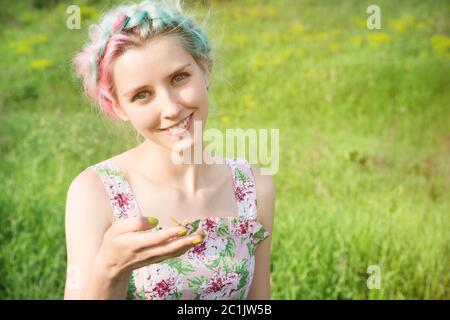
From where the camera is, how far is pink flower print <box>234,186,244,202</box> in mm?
1866

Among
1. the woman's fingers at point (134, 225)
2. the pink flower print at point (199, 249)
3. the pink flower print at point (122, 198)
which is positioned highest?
the pink flower print at point (122, 198)

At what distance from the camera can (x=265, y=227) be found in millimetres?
1891

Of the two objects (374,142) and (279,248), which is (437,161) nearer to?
(374,142)

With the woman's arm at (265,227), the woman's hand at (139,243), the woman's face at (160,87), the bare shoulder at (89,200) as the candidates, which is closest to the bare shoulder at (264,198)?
the woman's arm at (265,227)

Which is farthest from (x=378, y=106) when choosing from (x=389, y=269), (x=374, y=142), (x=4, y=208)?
(x=4, y=208)

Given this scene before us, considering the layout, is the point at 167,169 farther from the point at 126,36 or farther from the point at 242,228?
the point at 126,36

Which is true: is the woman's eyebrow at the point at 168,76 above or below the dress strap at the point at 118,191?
above

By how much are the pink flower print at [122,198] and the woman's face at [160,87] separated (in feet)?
0.50

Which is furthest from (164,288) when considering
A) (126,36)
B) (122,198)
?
(126,36)

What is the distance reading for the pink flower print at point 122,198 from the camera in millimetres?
1696

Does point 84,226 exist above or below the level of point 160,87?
below

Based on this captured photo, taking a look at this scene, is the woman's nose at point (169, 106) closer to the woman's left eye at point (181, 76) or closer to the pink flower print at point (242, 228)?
the woman's left eye at point (181, 76)

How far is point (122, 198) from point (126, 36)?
0.38 m

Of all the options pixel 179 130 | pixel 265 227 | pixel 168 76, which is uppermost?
pixel 168 76
